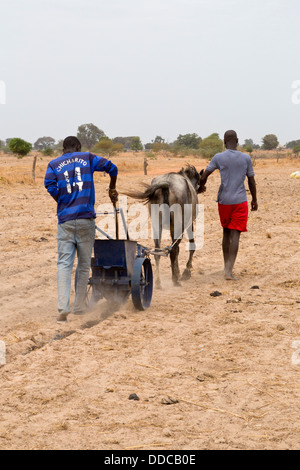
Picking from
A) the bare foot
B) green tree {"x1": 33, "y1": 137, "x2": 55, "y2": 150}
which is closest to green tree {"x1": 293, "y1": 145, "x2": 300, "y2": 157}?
green tree {"x1": 33, "y1": 137, "x2": 55, "y2": 150}

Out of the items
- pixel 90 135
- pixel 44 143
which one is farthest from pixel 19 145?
pixel 44 143

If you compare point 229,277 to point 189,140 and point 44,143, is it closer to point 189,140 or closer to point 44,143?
point 189,140

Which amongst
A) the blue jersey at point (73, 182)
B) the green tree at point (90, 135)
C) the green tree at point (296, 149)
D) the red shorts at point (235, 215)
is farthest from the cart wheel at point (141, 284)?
the green tree at point (90, 135)

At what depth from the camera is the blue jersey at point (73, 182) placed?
6156 millimetres

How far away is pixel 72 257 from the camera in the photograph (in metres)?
6.35

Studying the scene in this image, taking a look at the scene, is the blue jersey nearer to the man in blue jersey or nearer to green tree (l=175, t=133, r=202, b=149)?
the man in blue jersey

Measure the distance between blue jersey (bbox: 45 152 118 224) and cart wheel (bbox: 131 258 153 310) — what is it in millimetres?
820

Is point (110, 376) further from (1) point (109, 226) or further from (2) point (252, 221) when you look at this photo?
(2) point (252, 221)

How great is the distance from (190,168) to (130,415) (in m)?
5.80

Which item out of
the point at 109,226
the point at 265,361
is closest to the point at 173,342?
the point at 265,361

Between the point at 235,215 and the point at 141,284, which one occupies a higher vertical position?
the point at 235,215

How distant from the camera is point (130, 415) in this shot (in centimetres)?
389

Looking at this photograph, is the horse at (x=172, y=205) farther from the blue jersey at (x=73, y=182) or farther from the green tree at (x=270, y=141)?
the green tree at (x=270, y=141)

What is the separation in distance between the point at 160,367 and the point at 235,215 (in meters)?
4.04
